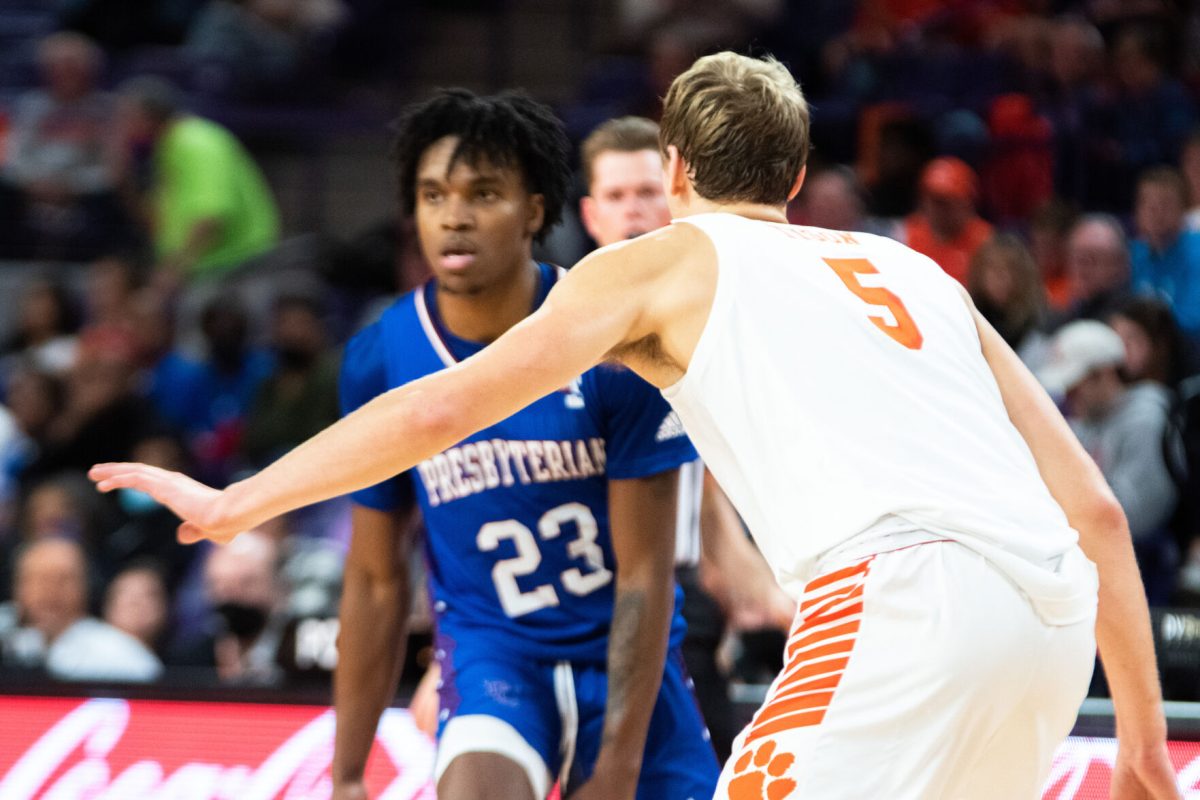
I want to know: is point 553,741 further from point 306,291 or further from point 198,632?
point 306,291

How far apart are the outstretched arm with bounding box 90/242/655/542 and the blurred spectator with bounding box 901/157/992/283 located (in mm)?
5647

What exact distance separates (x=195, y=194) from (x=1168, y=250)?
18.3ft

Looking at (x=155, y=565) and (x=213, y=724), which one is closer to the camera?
(x=213, y=724)

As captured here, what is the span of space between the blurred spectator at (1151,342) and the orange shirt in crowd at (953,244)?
1.18 m

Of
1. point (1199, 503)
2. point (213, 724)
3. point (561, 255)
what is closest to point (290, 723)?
point (213, 724)

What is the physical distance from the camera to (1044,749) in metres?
2.77

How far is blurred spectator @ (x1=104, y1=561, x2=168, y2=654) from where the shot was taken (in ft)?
22.7

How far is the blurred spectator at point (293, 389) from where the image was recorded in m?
8.52

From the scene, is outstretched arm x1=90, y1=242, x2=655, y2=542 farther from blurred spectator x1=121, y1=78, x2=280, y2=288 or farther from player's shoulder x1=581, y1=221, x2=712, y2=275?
blurred spectator x1=121, y1=78, x2=280, y2=288

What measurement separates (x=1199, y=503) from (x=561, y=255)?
11.3 ft

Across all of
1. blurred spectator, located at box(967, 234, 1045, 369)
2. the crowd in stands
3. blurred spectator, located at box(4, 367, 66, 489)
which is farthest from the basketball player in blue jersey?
blurred spectator, located at box(4, 367, 66, 489)

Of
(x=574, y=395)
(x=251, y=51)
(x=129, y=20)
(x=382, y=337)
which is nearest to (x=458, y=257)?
(x=382, y=337)

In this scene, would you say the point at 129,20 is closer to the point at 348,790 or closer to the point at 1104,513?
the point at 348,790

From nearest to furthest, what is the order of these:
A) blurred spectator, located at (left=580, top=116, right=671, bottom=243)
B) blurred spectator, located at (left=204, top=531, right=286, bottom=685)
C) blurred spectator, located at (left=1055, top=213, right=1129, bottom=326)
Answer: blurred spectator, located at (left=580, top=116, right=671, bottom=243), blurred spectator, located at (left=204, top=531, right=286, bottom=685), blurred spectator, located at (left=1055, top=213, right=1129, bottom=326)
